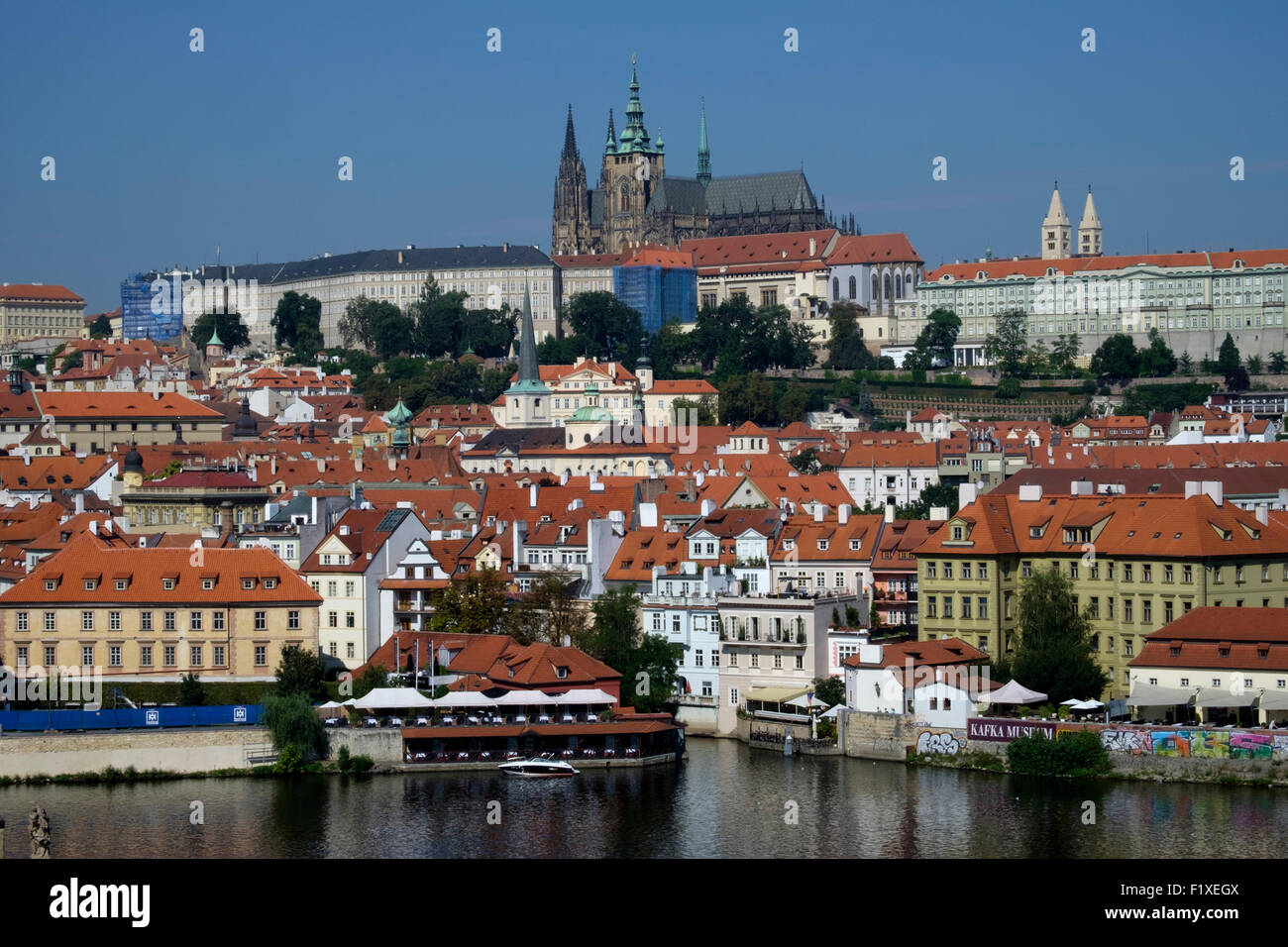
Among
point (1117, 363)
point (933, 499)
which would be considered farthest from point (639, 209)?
point (933, 499)

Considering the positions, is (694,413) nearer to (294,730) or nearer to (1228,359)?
(1228,359)

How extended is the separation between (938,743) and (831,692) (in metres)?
3.17

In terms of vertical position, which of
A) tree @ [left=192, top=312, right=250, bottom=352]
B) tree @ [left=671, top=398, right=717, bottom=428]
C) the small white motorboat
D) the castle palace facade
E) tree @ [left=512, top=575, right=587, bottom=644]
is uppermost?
the castle palace facade

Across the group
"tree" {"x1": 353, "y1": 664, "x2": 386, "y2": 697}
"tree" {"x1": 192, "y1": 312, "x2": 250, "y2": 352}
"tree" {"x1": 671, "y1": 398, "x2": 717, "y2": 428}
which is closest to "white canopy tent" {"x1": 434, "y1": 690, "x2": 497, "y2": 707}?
"tree" {"x1": 353, "y1": 664, "x2": 386, "y2": 697}

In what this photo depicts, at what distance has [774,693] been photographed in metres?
44.0

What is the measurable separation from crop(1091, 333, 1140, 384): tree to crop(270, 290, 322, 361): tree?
58.9 meters

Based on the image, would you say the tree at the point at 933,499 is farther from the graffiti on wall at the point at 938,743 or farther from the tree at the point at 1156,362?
the tree at the point at 1156,362

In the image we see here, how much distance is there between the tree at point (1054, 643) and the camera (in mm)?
41969

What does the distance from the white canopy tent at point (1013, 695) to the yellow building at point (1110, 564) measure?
2.41 metres

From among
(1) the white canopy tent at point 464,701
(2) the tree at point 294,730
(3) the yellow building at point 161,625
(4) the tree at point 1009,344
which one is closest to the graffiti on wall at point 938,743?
(1) the white canopy tent at point 464,701

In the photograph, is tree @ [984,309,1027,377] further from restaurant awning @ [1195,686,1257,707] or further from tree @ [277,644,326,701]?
restaurant awning @ [1195,686,1257,707]

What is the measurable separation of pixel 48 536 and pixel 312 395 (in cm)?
8099

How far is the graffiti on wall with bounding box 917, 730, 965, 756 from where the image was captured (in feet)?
131
